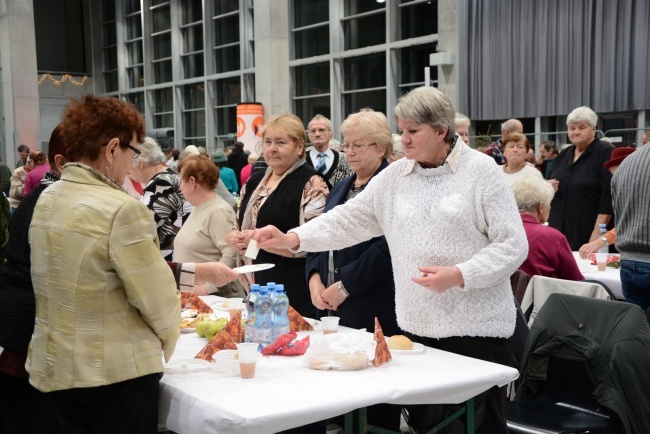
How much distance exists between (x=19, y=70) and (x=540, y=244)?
18.4 meters

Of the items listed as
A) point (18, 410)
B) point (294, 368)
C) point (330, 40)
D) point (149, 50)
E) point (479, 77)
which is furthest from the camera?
point (149, 50)

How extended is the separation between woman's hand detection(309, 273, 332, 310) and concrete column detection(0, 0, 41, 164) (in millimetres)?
18124

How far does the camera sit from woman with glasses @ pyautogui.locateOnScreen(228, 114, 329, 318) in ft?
12.1

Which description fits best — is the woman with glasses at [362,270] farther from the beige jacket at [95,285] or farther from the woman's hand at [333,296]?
the beige jacket at [95,285]

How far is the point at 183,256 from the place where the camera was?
4191 mm

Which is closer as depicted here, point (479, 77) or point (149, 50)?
point (479, 77)

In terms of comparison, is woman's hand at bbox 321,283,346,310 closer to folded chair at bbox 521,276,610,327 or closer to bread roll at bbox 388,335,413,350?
bread roll at bbox 388,335,413,350

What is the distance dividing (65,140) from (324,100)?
1370 centimetres

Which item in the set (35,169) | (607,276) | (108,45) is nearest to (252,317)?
(607,276)

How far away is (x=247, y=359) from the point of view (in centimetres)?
227

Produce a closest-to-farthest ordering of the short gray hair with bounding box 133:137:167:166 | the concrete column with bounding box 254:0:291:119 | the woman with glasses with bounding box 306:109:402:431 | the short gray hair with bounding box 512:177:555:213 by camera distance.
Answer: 1. the woman with glasses with bounding box 306:109:402:431
2. the short gray hair with bounding box 512:177:555:213
3. the short gray hair with bounding box 133:137:167:166
4. the concrete column with bounding box 254:0:291:119

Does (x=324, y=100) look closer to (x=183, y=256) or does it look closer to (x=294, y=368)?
(x=183, y=256)

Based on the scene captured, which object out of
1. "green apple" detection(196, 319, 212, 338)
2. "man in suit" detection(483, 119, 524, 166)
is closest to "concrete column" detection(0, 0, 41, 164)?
"man in suit" detection(483, 119, 524, 166)

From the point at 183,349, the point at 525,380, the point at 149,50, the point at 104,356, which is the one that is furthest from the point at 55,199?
the point at 149,50
